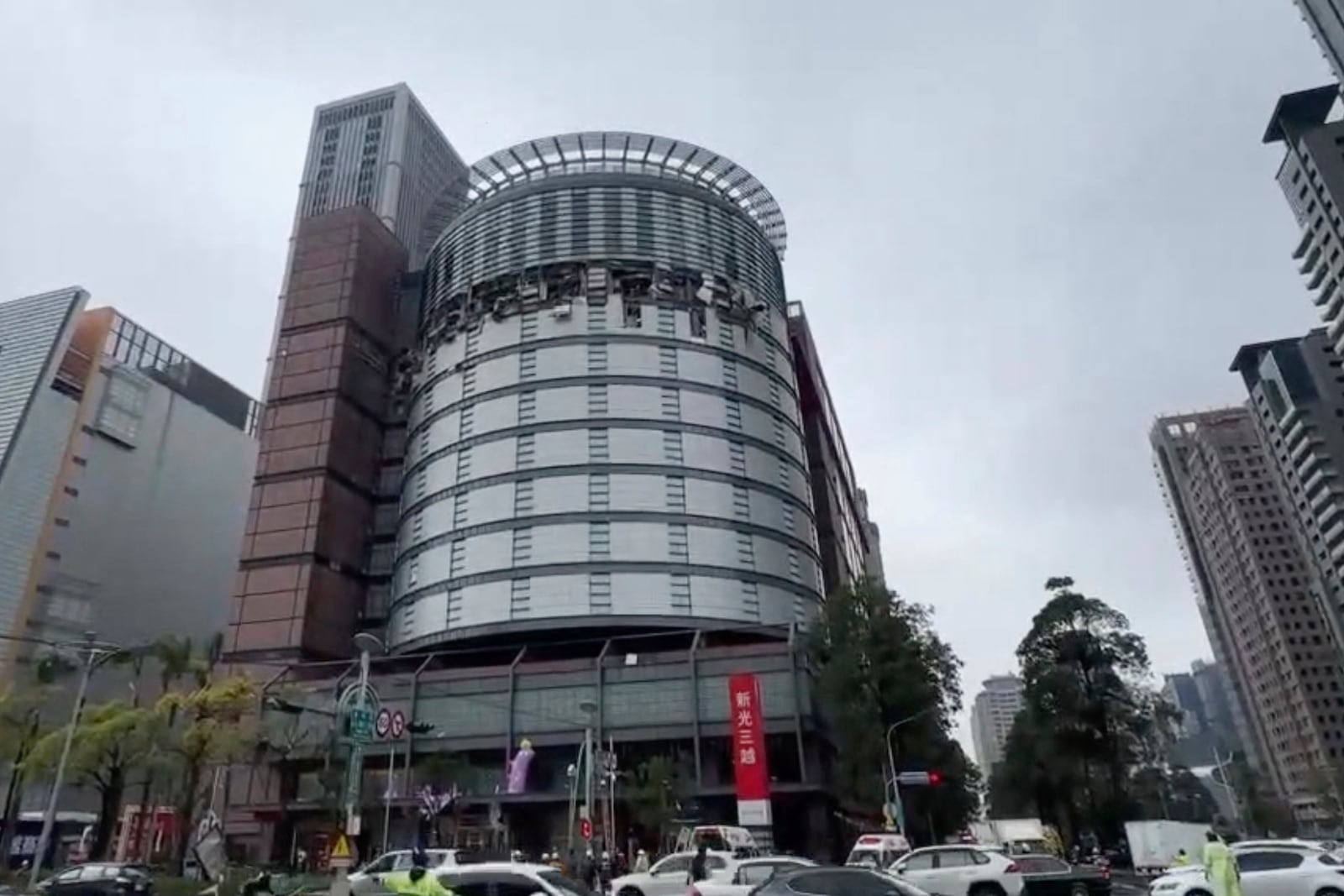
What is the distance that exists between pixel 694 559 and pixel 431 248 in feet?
136

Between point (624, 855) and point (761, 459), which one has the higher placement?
point (761, 459)

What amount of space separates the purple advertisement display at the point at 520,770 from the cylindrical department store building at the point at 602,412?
876 cm

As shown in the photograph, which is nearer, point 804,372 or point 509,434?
point 509,434

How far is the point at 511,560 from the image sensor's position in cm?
6181

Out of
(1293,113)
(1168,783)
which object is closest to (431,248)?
(1168,783)

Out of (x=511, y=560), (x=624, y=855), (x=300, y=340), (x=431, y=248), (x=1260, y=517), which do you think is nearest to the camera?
(x=624, y=855)

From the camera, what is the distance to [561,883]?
55.5 ft

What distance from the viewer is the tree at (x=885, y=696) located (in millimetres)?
46531

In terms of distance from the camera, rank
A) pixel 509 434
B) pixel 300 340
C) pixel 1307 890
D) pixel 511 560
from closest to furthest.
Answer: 1. pixel 1307 890
2. pixel 511 560
3. pixel 509 434
4. pixel 300 340

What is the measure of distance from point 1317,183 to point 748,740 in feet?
310

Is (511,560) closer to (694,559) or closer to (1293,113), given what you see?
(694,559)

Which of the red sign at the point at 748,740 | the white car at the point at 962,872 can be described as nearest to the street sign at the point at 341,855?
the white car at the point at 962,872

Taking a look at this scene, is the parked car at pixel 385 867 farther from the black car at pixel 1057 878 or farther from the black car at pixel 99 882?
the black car at pixel 1057 878

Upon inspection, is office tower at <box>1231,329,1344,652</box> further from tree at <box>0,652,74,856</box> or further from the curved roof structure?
tree at <box>0,652,74,856</box>
